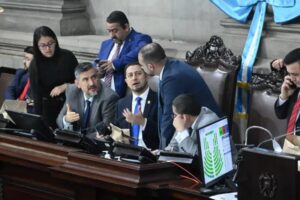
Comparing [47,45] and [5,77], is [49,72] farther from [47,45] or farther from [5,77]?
[5,77]

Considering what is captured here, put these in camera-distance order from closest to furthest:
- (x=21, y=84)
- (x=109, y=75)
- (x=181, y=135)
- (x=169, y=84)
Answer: (x=181, y=135)
(x=169, y=84)
(x=109, y=75)
(x=21, y=84)

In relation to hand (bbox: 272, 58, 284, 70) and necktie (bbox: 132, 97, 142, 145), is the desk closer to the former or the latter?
necktie (bbox: 132, 97, 142, 145)

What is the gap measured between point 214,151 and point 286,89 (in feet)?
4.33

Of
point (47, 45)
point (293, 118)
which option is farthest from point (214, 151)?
point (47, 45)

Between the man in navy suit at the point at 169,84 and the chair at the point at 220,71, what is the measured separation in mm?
384

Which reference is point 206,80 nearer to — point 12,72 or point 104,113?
point 104,113

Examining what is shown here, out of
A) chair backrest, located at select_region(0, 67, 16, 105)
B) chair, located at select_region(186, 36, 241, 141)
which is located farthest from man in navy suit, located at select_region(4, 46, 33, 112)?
chair, located at select_region(186, 36, 241, 141)

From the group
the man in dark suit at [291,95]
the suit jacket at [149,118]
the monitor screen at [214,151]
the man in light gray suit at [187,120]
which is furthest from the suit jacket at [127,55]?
the monitor screen at [214,151]

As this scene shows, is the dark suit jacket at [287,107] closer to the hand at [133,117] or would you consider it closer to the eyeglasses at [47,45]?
the hand at [133,117]

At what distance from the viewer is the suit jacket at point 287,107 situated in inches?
229

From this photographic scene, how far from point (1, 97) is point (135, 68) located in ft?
7.83

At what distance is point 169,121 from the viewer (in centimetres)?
587

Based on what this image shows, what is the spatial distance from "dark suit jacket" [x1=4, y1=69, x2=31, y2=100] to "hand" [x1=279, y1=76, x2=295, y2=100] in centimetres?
265

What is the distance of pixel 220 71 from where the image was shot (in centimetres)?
642
